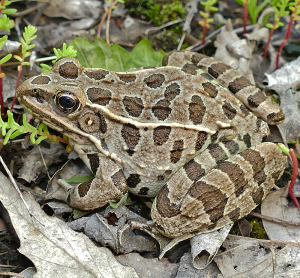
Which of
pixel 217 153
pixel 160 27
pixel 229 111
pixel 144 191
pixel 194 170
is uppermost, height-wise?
pixel 160 27

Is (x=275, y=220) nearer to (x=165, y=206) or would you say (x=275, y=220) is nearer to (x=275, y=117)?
(x=275, y=117)

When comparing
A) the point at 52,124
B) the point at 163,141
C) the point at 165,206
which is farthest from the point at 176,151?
the point at 52,124

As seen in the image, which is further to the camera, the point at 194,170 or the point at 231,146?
the point at 231,146

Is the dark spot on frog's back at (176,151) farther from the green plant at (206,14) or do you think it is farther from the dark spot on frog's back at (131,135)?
the green plant at (206,14)

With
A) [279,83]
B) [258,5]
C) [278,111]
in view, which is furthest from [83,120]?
[258,5]

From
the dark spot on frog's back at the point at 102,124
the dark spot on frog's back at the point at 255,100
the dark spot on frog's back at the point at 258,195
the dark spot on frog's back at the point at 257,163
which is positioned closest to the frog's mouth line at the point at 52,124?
the dark spot on frog's back at the point at 102,124

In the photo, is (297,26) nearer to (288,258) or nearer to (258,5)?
(258,5)
